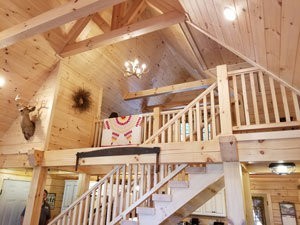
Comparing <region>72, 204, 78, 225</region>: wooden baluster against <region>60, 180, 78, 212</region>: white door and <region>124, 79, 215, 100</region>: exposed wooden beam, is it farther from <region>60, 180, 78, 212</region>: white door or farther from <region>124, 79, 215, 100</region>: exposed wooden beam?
<region>124, 79, 215, 100</region>: exposed wooden beam

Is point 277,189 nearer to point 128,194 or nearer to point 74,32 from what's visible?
point 128,194

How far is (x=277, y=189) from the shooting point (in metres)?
6.17

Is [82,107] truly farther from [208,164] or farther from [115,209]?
[208,164]

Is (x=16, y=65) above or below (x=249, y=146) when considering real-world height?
above

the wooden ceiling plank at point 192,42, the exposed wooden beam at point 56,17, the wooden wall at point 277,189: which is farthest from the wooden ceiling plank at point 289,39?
the wooden wall at point 277,189

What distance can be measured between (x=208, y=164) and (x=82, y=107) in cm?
336

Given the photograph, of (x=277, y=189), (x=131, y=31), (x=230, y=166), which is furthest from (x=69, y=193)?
(x=277, y=189)

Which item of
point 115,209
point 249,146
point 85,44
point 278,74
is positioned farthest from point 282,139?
point 85,44

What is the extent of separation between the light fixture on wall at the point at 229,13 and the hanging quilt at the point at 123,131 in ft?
8.98

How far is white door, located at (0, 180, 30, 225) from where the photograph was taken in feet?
16.0

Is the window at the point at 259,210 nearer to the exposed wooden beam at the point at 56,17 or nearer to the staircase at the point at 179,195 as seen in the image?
the staircase at the point at 179,195

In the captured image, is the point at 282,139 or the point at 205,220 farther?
the point at 205,220

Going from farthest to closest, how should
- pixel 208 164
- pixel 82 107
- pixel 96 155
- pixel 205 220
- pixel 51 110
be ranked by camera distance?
pixel 205 220, pixel 82 107, pixel 51 110, pixel 96 155, pixel 208 164

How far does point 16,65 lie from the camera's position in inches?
160
